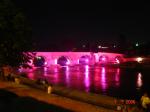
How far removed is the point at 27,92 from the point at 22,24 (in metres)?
12.2

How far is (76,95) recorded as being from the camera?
148 feet

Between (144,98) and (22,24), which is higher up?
(22,24)

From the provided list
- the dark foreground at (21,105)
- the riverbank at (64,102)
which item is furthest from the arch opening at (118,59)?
the dark foreground at (21,105)

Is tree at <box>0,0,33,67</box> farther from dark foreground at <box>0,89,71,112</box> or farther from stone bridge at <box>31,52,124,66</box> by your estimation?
stone bridge at <box>31,52,124,66</box>

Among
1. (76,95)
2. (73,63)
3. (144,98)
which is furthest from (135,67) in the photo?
(144,98)

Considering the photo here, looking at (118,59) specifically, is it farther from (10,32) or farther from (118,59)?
(10,32)

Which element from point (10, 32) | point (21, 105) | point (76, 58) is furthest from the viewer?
point (76, 58)

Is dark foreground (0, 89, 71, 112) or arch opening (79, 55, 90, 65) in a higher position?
arch opening (79, 55, 90, 65)

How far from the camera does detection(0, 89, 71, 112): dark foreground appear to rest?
91.1ft

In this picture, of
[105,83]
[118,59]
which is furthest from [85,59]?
[105,83]

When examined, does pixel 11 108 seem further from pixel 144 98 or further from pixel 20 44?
pixel 144 98

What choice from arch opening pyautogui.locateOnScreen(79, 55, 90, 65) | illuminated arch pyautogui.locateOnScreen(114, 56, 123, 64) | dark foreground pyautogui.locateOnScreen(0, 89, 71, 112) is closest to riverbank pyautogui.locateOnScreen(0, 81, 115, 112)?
dark foreground pyautogui.locateOnScreen(0, 89, 71, 112)

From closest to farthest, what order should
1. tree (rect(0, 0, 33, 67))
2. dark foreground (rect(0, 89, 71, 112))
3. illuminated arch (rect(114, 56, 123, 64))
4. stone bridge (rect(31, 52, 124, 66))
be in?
tree (rect(0, 0, 33, 67))
dark foreground (rect(0, 89, 71, 112))
stone bridge (rect(31, 52, 124, 66))
illuminated arch (rect(114, 56, 123, 64))

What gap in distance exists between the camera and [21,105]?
1169 inches
